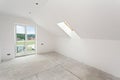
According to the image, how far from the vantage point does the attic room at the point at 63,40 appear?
7.03 ft

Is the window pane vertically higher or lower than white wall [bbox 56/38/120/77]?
higher

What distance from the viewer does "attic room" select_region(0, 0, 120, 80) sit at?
2143mm

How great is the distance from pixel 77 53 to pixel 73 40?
2.28 feet

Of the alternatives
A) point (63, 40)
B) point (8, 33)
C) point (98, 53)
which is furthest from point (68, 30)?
point (8, 33)

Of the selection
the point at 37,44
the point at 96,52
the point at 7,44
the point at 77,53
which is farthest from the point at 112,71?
the point at 7,44

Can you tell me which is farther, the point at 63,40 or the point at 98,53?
the point at 63,40

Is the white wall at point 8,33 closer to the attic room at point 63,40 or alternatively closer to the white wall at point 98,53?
the attic room at point 63,40

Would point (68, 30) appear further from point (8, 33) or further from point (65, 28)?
point (8, 33)

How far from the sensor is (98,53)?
120 inches

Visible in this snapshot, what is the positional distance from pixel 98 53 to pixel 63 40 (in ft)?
7.53

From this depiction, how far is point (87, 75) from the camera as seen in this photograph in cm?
262

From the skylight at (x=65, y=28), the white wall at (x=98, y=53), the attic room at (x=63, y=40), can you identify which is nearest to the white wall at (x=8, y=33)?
the attic room at (x=63, y=40)

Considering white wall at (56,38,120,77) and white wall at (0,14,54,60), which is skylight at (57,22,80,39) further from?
white wall at (0,14,54,60)

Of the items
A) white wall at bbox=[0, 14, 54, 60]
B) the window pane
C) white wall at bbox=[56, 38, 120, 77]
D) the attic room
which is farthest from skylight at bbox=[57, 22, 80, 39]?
the window pane
